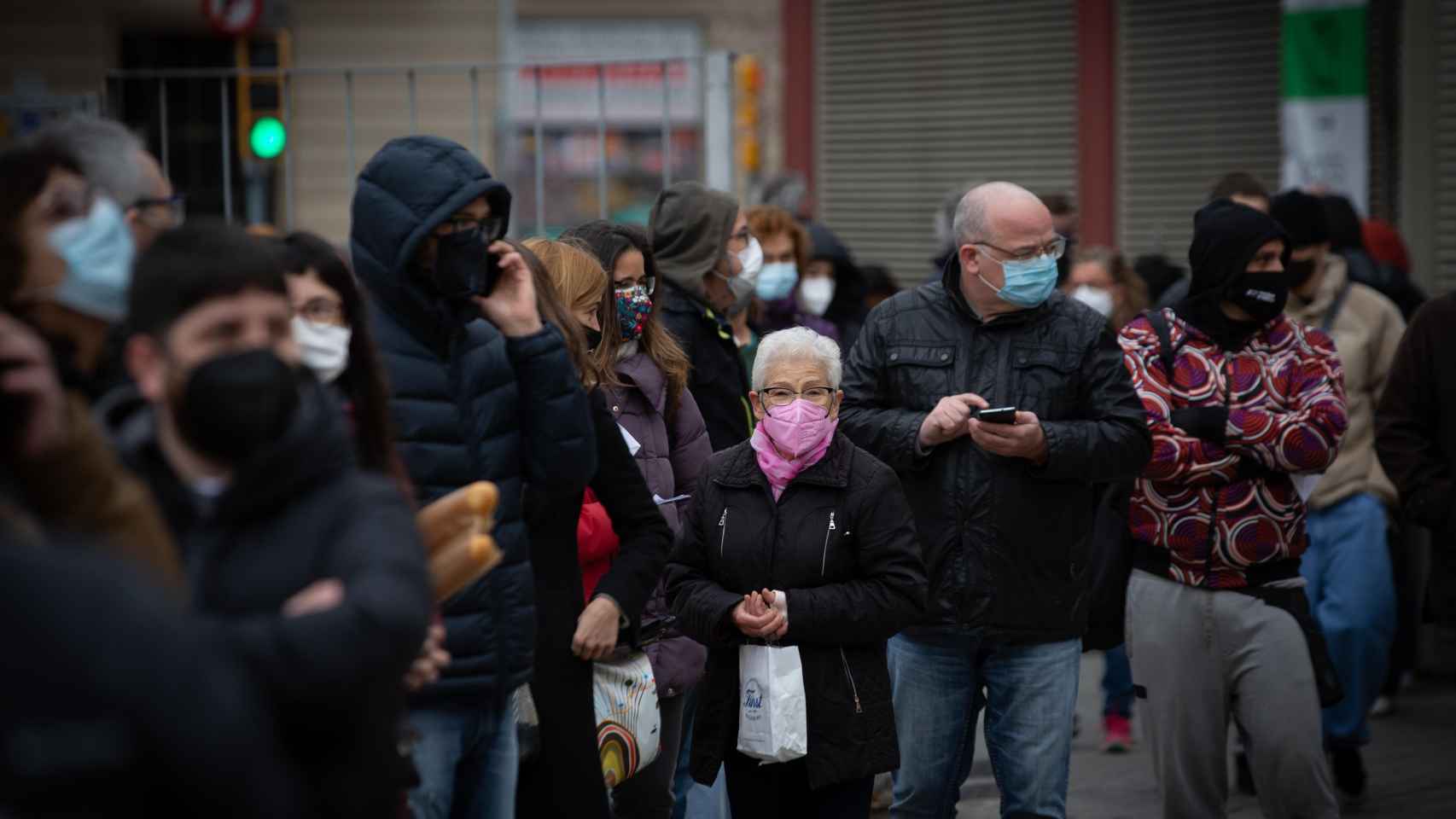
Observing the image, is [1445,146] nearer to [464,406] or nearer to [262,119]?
[262,119]

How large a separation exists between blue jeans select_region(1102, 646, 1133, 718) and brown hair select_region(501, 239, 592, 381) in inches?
154

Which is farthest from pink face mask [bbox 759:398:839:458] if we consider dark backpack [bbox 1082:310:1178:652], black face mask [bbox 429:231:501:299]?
dark backpack [bbox 1082:310:1178:652]

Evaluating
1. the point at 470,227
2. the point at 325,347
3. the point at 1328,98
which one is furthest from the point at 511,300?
the point at 1328,98

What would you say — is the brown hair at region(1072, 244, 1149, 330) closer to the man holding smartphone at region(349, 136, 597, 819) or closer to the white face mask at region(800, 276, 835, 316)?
the white face mask at region(800, 276, 835, 316)

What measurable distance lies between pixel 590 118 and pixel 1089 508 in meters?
14.0

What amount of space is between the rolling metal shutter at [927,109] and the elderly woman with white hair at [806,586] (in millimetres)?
9503

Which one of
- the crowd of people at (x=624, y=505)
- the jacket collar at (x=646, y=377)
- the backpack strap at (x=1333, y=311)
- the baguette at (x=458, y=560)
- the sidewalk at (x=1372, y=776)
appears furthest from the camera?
the backpack strap at (x=1333, y=311)

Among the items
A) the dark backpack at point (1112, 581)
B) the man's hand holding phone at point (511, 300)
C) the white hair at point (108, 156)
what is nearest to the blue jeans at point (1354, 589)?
the dark backpack at point (1112, 581)

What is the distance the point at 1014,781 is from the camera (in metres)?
5.11

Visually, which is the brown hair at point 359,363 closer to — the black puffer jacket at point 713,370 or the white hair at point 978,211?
the white hair at point 978,211

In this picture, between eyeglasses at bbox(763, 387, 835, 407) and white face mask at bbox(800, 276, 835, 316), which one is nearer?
eyeglasses at bbox(763, 387, 835, 407)

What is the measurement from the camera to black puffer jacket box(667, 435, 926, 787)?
457 centimetres

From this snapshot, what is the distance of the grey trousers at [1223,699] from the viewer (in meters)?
5.19

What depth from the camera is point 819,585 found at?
15.3ft
